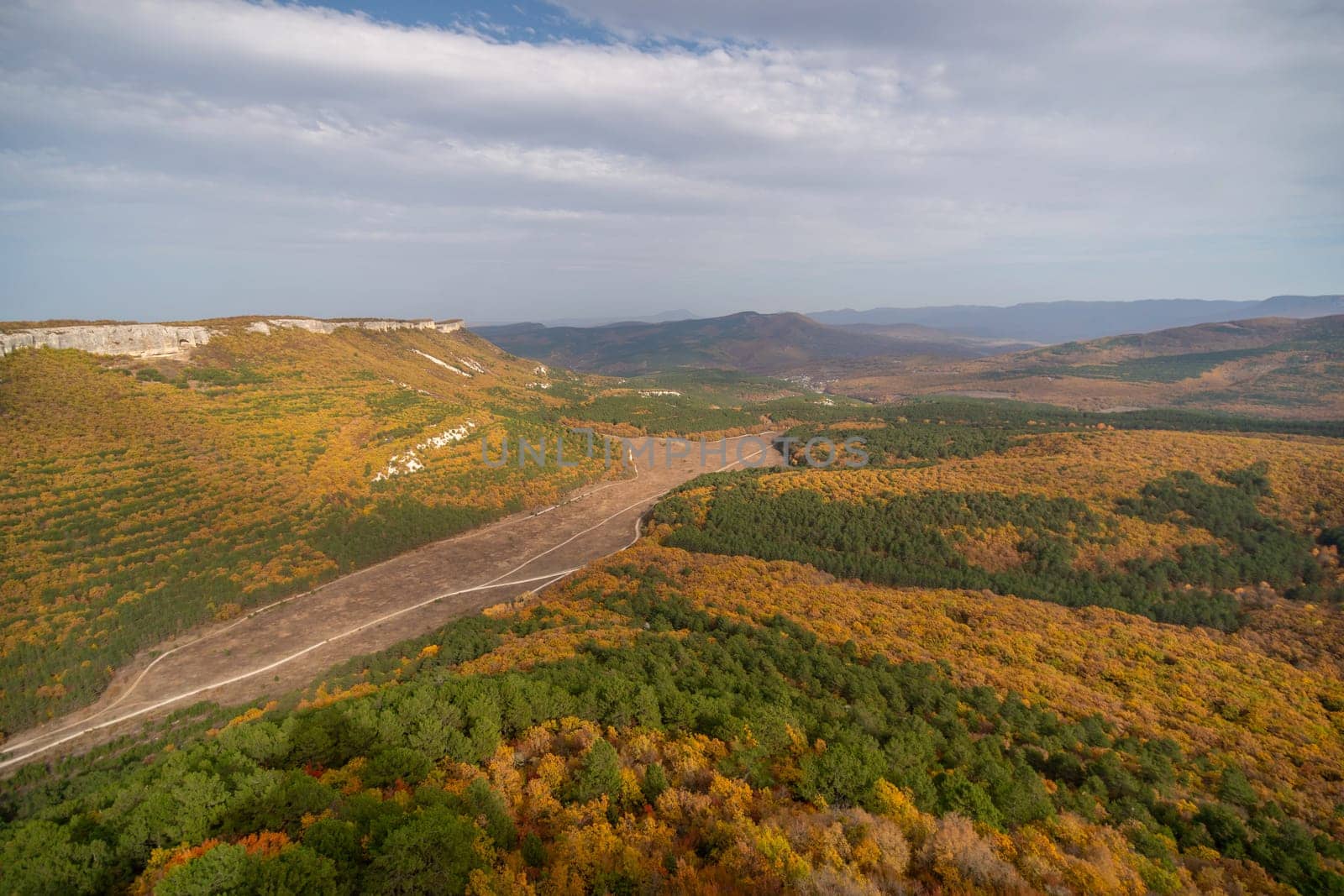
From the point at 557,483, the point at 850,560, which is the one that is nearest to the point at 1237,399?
the point at 850,560

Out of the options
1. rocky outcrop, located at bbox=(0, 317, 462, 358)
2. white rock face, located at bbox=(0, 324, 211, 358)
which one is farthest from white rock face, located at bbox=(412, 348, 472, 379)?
white rock face, located at bbox=(0, 324, 211, 358)

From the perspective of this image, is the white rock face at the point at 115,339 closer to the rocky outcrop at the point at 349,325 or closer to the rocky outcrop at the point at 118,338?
the rocky outcrop at the point at 118,338

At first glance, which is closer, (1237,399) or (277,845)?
(277,845)

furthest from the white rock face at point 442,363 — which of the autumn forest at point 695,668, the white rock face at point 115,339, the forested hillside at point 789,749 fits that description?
the forested hillside at point 789,749

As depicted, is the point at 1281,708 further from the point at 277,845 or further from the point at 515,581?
the point at 515,581

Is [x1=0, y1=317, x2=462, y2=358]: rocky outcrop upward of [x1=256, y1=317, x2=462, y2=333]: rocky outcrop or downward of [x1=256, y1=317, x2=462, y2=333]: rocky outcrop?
downward

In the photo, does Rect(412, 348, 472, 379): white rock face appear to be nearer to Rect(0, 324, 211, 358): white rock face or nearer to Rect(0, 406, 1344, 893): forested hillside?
Rect(0, 324, 211, 358): white rock face

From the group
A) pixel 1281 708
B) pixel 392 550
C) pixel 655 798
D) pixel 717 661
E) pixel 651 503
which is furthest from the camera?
pixel 651 503
